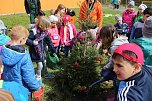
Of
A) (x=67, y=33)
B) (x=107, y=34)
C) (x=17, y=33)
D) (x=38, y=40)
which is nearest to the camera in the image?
(x=17, y=33)

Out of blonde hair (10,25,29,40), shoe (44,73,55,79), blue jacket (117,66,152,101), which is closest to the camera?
blue jacket (117,66,152,101)

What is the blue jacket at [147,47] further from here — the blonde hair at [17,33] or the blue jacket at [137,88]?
the blonde hair at [17,33]

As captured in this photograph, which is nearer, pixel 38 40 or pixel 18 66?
pixel 18 66

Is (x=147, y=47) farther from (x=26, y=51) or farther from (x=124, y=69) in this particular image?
(x=26, y=51)

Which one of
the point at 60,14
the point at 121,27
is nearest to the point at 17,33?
the point at 60,14

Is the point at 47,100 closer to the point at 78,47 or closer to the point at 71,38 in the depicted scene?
the point at 78,47

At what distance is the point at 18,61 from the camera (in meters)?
4.28

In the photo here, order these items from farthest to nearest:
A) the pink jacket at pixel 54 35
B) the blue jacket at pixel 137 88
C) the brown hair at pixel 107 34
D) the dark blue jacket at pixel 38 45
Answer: the pink jacket at pixel 54 35
the dark blue jacket at pixel 38 45
the brown hair at pixel 107 34
the blue jacket at pixel 137 88

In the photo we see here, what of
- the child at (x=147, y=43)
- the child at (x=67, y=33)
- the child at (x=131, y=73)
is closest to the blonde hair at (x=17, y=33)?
the child at (x=147, y=43)

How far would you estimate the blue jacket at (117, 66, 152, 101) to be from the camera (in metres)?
2.65

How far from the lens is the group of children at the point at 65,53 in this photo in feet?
9.03

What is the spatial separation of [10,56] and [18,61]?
0.13 m

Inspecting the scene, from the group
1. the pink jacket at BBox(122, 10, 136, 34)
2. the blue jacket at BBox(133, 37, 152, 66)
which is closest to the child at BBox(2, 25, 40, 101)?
the blue jacket at BBox(133, 37, 152, 66)

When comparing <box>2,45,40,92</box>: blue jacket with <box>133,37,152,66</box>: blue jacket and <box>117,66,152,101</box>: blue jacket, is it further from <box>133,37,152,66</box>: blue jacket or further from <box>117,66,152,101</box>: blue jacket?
<box>117,66,152,101</box>: blue jacket
